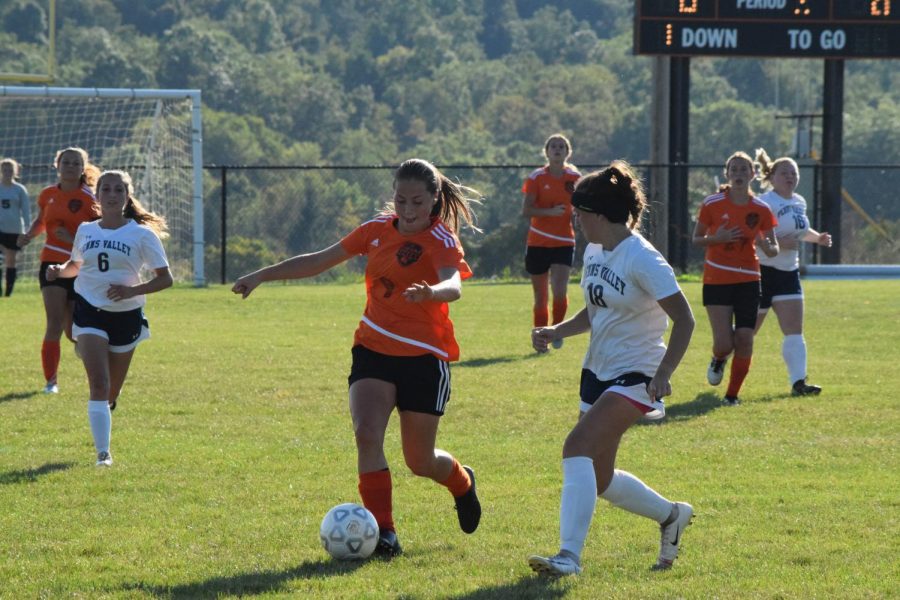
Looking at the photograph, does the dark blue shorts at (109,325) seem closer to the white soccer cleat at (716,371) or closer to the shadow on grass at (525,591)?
the shadow on grass at (525,591)

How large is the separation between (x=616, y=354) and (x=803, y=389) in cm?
569

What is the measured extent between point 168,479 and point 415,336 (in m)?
2.33

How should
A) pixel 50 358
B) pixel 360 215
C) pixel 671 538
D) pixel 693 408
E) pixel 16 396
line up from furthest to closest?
pixel 360 215 < pixel 50 358 < pixel 16 396 < pixel 693 408 < pixel 671 538

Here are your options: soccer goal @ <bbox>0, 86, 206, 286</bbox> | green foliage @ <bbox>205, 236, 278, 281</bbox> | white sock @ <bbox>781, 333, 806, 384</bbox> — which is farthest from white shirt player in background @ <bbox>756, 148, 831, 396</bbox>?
green foliage @ <bbox>205, 236, 278, 281</bbox>

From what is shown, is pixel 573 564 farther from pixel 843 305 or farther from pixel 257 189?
pixel 257 189

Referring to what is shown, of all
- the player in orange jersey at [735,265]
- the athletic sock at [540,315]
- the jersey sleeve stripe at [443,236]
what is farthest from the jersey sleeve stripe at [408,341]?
the athletic sock at [540,315]

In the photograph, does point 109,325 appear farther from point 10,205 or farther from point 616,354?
point 10,205

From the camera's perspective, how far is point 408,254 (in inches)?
242

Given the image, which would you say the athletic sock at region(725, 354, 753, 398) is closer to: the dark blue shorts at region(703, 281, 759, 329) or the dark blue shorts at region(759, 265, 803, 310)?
the dark blue shorts at region(703, 281, 759, 329)

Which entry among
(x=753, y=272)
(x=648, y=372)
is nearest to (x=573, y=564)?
(x=648, y=372)

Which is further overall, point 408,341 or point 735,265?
point 735,265

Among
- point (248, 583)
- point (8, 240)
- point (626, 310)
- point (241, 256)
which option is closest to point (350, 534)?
point (248, 583)

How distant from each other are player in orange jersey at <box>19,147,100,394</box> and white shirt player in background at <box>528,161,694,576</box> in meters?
5.85

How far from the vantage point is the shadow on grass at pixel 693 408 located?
9867 millimetres
